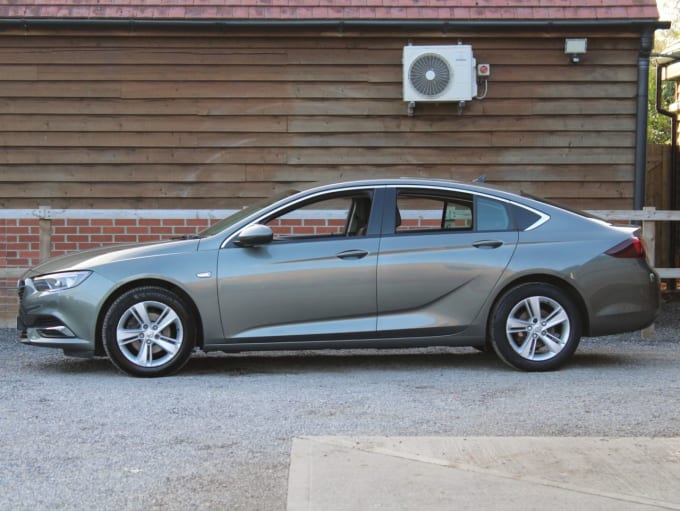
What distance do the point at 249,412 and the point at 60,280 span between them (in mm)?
2113

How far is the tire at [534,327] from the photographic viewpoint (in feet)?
24.6

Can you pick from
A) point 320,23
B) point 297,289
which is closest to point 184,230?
point 320,23

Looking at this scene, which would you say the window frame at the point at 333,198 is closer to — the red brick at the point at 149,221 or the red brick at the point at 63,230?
the red brick at the point at 149,221

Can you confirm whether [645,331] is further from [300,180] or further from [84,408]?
[84,408]

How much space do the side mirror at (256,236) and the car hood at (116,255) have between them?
35 centimetres

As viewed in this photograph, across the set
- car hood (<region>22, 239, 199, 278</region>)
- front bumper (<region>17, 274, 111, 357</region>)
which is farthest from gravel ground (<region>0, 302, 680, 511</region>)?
car hood (<region>22, 239, 199, 278</region>)

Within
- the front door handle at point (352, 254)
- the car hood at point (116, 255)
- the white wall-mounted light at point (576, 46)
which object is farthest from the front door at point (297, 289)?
the white wall-mounted light at point (576, 46)

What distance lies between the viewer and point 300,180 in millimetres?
11617

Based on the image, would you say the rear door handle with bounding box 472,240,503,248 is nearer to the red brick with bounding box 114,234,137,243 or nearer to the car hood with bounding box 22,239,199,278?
the car hood with bounding box 22,239,199,278

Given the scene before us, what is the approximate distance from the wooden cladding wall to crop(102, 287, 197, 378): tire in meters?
4.38

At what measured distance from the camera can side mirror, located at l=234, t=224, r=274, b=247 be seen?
7.36 metres

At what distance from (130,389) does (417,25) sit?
19.8 ft

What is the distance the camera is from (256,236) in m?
7.35

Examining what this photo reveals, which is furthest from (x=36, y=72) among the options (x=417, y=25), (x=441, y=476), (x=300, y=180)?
(x=441, y=476)
